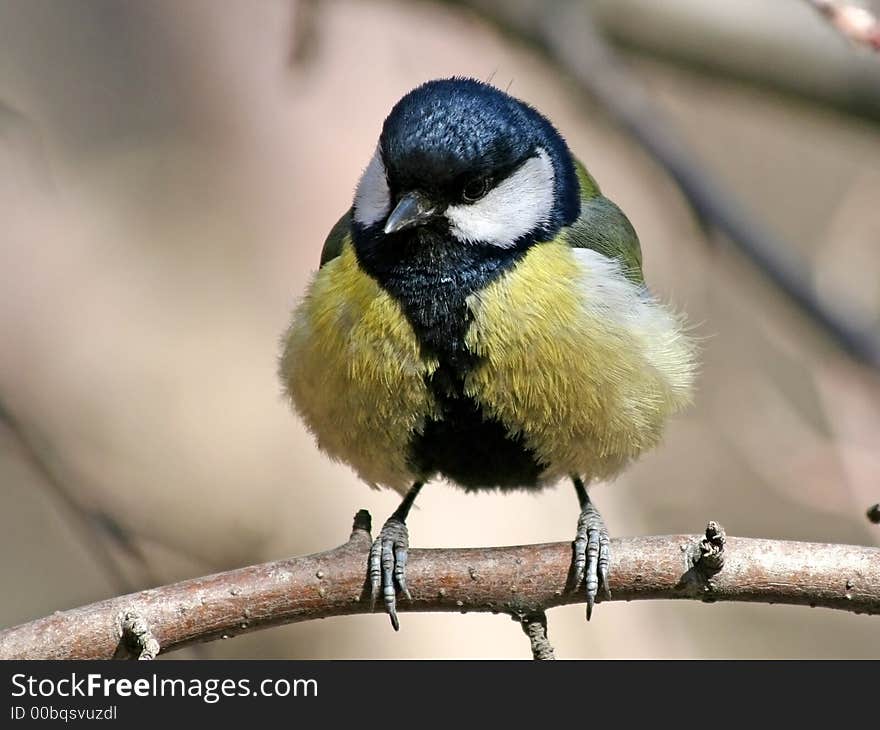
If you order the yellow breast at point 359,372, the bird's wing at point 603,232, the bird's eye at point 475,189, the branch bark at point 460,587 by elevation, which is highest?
the bird's wing at point 603,232

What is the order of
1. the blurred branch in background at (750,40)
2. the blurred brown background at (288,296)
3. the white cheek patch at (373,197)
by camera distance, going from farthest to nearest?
→ the blurred branch in background at (750,40) → the blurred brown background at (288,296) → the white cheek patch at (373,197)

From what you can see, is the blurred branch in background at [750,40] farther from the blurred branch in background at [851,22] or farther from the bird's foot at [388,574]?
the bird's foot at [388,574]

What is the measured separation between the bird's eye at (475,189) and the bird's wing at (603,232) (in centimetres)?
30

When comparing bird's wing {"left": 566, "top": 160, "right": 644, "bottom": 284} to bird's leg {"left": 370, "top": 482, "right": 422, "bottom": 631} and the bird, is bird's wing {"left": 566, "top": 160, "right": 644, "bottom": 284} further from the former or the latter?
bird's leg {"left": 370, "top": 482, "right": 422, "bottom": 631}

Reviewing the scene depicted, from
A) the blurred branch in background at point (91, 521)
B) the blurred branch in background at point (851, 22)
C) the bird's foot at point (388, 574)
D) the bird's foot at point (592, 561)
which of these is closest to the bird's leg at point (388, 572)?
the bird's foot at point (388, 574)

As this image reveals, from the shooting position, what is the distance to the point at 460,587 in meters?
2.74

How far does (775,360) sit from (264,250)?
2769 mm

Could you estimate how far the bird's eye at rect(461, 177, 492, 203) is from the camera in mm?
2881

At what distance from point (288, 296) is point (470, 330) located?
2262mm

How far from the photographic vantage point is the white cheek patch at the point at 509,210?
114 inches

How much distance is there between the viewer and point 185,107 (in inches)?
230

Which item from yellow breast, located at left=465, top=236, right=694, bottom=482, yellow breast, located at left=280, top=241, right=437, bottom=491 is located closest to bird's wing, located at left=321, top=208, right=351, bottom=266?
yellow breast, located at left=280, top=241, right=437, bottom=491

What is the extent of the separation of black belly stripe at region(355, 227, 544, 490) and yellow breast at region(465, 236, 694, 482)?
0.10 ft
